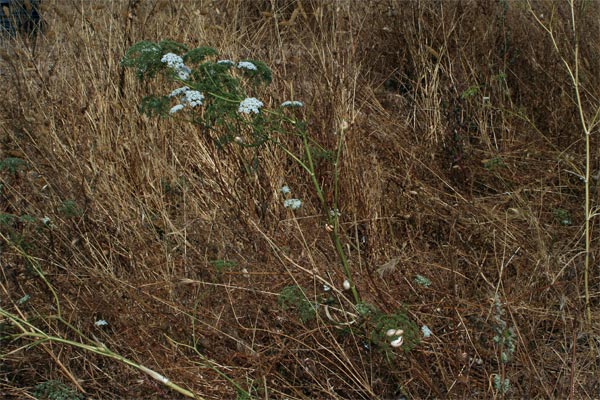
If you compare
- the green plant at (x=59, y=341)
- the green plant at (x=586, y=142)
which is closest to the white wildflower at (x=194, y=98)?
the green plant at (x=59, y=341)

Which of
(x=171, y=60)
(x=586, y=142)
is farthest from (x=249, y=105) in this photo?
(x=586, y=142)

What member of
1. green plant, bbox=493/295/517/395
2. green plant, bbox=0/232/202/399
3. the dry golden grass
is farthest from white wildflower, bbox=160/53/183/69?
green plant, bbox=493/295/517/395

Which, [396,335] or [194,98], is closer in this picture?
[396,335]

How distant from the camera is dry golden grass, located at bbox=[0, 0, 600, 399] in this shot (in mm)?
2016

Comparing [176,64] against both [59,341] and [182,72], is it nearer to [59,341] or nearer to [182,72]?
[182,72]

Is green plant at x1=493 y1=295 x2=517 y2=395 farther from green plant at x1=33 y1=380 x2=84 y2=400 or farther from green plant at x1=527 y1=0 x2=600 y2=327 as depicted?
green plant at x1=33 y1=380 x2=84 y2=400

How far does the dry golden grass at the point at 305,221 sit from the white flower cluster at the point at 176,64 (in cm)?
55

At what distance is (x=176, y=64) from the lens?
6.33 feet

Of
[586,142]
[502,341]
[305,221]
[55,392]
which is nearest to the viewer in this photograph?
[502,341]

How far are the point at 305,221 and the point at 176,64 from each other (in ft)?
3.15

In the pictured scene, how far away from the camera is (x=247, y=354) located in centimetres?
205

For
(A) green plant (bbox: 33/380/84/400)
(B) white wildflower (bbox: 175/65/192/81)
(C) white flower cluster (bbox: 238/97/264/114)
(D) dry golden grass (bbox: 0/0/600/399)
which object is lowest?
(A) green plant (bbox: 33/380/84/400)

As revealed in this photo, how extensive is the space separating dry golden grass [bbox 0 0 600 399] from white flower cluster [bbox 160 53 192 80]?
1.81 ft

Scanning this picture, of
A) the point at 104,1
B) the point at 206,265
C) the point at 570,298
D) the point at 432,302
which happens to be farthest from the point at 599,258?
the point at 104,1
